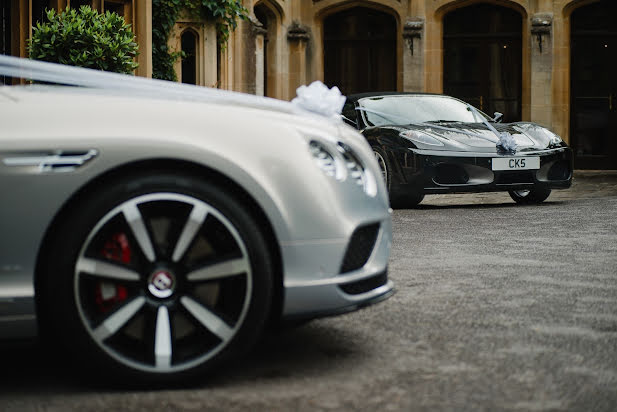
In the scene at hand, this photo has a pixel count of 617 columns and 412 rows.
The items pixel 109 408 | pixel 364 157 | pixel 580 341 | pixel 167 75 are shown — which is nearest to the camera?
pixel 109 408

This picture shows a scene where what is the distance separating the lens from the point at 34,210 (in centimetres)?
344

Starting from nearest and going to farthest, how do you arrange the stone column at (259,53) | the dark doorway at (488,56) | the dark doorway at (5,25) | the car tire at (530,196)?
the car tire at (530,196) → the dark doorway at (5,25) → the stone column at (259,53) → the dark doorway at (488,56)

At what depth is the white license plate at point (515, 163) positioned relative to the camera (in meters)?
11.3

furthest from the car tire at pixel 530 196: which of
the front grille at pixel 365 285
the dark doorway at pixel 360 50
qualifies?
the dark doorway at pixel 360 50

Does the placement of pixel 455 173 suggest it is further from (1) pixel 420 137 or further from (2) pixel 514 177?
(2) pixel 514 177

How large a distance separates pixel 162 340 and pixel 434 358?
1103mm

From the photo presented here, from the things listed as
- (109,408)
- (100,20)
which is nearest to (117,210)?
(109,408)

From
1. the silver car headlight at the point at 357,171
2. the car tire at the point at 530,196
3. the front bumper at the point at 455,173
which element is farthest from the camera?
the car tire at the point at 530,196

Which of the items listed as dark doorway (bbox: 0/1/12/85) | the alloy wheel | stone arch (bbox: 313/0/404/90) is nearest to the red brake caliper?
the alloy wheel

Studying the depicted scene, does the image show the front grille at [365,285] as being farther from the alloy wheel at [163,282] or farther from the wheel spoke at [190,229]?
the wheel spoke at [190,229]

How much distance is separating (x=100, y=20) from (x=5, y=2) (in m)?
1.63

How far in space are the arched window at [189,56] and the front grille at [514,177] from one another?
870cm

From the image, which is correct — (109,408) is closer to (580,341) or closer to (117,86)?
(117,86)

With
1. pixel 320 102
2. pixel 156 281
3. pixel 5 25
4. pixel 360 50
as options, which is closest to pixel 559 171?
pixel 5 25
